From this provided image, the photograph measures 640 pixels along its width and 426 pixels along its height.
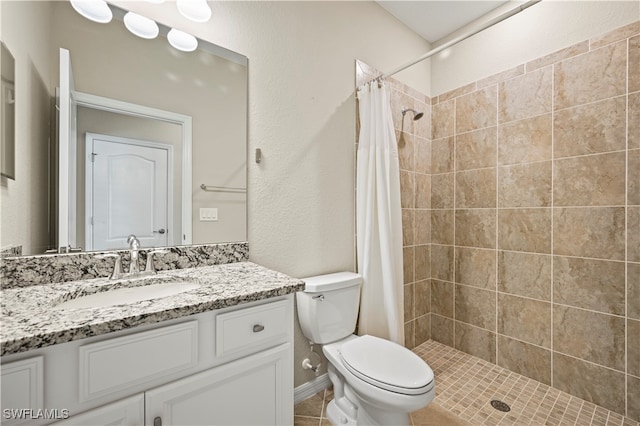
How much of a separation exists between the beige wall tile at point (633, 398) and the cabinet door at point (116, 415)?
7.71 feet

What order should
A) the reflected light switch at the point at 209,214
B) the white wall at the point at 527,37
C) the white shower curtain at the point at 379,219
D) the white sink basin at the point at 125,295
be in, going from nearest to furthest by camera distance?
the white sink basin at the point at 125,295
the reflected light switch at the point at 209,214
the white wall at the point at 527,37
the white shower curtain at the point at 379,219

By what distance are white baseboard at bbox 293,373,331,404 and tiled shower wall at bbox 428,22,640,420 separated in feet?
2.80

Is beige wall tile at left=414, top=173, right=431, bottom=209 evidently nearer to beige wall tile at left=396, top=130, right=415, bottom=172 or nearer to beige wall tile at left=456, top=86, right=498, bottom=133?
beige wall tile at left=396, top=130, right=415, bottom=172

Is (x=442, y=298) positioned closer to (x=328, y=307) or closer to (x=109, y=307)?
(x=328, y=307)

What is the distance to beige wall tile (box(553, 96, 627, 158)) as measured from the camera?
1578mm

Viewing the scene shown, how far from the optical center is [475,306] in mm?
2182

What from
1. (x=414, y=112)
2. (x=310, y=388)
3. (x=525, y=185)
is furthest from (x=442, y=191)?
(x=310, y=388)

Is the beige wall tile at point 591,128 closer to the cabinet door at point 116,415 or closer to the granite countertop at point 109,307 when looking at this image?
the granite countertop at point 109,307

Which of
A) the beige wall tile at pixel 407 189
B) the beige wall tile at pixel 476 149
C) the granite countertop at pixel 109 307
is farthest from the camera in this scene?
the beige wall tile at pixel 407 189

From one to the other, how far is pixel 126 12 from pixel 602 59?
8.18 ft

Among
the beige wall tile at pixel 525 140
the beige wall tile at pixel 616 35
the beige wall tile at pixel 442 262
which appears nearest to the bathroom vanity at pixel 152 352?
the beige wall tile at pixel 442 262

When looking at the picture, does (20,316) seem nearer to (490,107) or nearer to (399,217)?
(399,217)

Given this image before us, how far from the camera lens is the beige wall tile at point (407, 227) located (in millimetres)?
2227

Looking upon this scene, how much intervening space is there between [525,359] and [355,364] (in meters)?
1.40
